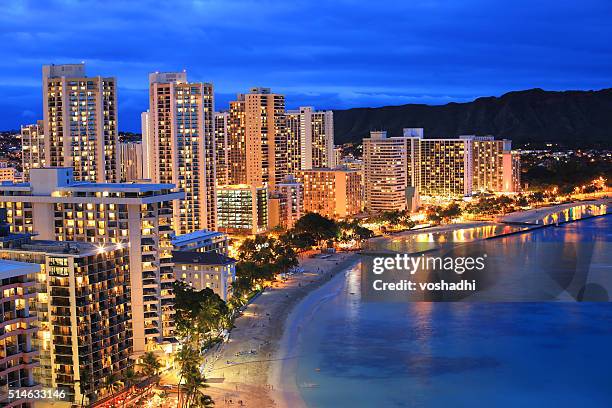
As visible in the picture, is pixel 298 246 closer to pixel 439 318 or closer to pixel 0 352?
pixel 439 318

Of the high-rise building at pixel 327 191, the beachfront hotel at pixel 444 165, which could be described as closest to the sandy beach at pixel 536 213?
the beachfront hotel at pixel 444 165

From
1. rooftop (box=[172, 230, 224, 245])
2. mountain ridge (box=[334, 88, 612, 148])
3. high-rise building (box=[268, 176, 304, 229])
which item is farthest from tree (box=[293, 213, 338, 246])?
mountain ridge (box=[334, 88, 612, 148])

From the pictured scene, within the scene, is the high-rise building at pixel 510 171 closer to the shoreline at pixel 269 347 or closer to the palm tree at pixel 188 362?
the shoreline at pixel 269 347

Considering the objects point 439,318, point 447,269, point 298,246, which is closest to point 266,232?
point 298,246

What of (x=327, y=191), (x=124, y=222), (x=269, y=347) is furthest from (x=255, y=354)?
(x=327, y=191)

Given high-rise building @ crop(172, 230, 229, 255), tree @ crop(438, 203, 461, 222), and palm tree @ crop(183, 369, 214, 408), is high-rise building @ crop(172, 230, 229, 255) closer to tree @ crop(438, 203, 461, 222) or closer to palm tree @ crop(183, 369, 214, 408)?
palm tree @ crop(183, 369, 214, 408)

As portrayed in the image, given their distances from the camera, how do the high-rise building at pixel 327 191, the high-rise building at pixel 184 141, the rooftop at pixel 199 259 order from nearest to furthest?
the rooftop at pixel 199 259 → the high-rise building at pixel 184 141 → the high-rise building at pixel 327 191
